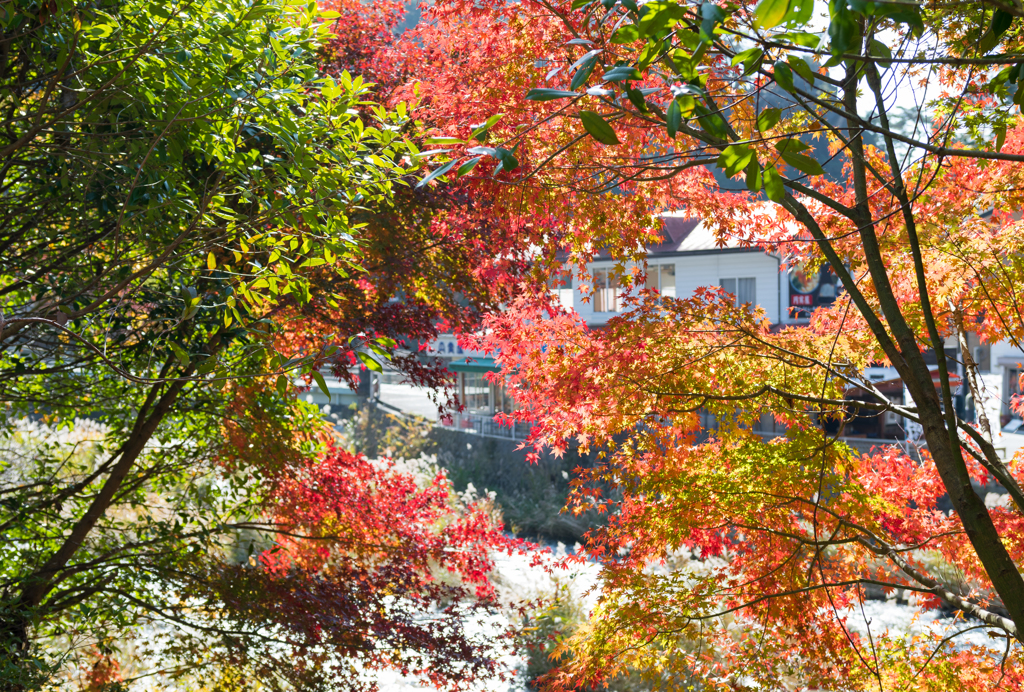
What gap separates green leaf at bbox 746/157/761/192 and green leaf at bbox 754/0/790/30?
29 cm

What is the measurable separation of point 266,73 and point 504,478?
56.2 feet

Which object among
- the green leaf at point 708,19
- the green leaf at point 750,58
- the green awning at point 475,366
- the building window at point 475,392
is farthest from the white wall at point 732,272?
the green leaf at point 708,19

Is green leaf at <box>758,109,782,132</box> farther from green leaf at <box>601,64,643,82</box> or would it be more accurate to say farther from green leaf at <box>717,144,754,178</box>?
green leaf at <box>601,64,643,82</box>

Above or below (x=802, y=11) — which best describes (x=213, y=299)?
below

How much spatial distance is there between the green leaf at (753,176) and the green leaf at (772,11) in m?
0.29

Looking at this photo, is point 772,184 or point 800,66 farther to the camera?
point 800,66

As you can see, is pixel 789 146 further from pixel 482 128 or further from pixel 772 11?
pixel 482 128

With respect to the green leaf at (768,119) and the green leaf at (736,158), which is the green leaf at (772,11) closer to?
the green leaf at (736,158)

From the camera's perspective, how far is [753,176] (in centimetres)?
162

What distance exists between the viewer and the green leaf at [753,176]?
5.19ft

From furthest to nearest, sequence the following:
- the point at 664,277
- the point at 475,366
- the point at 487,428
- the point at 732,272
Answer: the point at 475,366 → the point at 664,277 → the point at 487,428 → the point at 732,272

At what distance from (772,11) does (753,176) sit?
34 cm

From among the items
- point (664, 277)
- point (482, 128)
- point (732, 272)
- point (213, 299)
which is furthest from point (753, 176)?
point (664, 277)

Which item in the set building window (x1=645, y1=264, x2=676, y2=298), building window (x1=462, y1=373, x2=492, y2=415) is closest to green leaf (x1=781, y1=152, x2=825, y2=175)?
building window (x1=645, y1=264, x2=676, y2=298)
